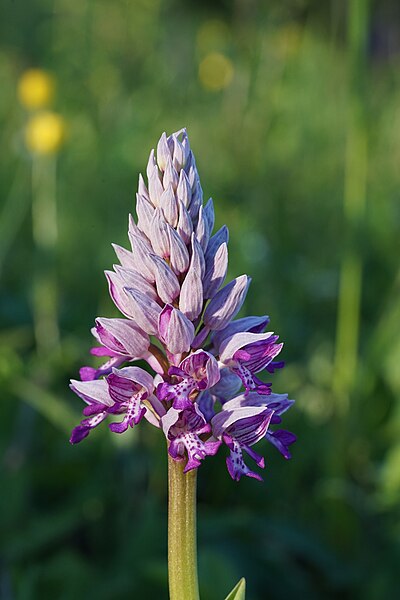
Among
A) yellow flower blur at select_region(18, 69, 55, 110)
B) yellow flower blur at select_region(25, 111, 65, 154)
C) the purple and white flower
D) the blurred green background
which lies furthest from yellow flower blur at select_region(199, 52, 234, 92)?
the purple and white flower

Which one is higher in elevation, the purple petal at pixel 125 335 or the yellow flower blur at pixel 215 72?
the yellow flower blur at pixel 215 72

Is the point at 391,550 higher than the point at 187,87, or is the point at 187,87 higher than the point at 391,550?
the point at 187,87

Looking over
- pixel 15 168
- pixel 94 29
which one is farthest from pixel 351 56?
pixel 94 29

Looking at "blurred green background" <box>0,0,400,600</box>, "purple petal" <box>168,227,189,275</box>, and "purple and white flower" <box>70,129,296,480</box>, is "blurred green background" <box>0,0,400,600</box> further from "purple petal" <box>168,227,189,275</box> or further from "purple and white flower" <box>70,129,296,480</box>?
"purple petal" <box>168,227,189,275</box>

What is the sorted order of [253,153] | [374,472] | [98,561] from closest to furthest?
[98,561] < [374,472] < [253,153]

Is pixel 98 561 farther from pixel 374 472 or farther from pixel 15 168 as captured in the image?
pixel 15 168

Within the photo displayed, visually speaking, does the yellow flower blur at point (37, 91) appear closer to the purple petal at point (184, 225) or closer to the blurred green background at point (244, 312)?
the blurred green background at point (244, 312)

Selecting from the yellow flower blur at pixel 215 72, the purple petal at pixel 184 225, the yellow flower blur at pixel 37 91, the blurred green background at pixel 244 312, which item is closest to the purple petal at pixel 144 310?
the purple petal at pixel 184 225
